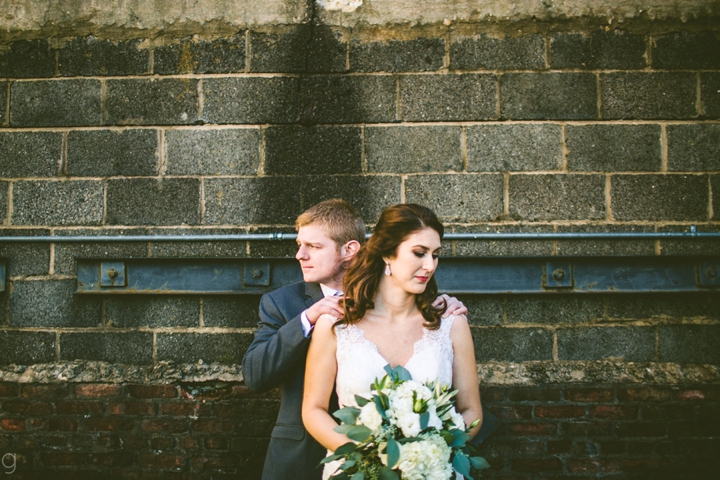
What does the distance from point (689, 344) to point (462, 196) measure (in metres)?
1.59

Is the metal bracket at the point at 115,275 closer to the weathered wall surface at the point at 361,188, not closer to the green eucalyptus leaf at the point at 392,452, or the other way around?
the weathered wall surface at the point at 361,188

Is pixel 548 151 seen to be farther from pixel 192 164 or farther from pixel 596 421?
pixel 192 164

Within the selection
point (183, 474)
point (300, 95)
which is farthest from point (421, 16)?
point (183, 474)

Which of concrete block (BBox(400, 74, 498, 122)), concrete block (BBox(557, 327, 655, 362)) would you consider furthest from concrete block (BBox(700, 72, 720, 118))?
concrete block (BBox(557, 327, 655, 362))

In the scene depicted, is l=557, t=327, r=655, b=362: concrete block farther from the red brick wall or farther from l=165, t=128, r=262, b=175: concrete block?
l=165, t=128, r=262, b=175: concrete block

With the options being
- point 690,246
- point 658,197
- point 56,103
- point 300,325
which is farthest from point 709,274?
point 56,103

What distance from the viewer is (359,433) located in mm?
1525

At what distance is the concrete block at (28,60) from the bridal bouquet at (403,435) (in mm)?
2813

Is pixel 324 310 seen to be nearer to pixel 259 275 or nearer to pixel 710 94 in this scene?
pixel 259 275

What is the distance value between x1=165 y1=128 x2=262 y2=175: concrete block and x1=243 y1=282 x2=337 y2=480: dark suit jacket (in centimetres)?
106

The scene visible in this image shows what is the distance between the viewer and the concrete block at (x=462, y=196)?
2.82m

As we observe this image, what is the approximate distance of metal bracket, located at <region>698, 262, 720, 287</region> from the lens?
2.74 m

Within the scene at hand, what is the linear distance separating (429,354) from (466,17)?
205 cm

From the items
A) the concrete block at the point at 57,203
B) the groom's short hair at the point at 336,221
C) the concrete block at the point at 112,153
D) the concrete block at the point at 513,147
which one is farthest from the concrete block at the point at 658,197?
the concrete block at the point at 57,203
